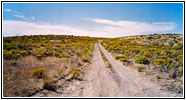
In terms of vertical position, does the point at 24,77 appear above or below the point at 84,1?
below

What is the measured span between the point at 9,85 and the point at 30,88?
883mm

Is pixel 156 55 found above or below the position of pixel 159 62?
above

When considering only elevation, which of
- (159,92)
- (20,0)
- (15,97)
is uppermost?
(20,0)

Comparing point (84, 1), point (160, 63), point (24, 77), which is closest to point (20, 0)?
point (84, 1)

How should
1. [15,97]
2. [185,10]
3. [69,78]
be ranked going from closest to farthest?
1. [15,97]
2. [185,10]
3. [69,78]

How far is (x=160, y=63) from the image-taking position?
11266 mm

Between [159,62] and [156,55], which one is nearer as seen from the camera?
[159,62]

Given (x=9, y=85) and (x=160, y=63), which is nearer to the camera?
(x=9, y=85)

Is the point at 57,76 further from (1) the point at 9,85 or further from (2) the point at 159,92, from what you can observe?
(2) the point at 159,92

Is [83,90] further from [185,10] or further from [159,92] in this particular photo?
[185,10]

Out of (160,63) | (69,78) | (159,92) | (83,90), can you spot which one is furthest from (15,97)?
(160,63)

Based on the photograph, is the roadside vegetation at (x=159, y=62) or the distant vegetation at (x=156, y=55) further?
the distant vegetation at (x=156, y=55)

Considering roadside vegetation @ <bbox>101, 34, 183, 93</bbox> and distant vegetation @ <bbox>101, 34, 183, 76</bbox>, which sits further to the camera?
distant vegetation @ <bbox>101, 34, 183, 76</bbox>

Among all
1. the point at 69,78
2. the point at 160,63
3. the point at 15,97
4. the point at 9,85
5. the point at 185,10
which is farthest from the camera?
the point at 160,63
